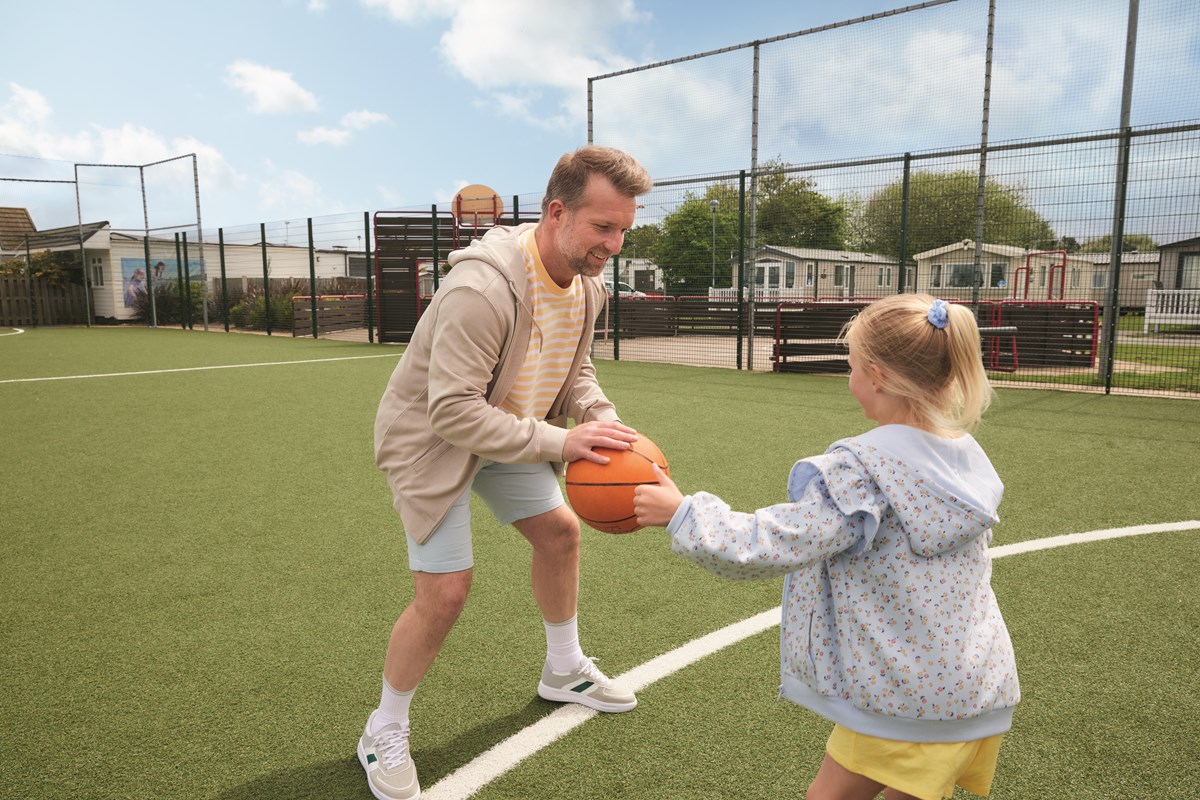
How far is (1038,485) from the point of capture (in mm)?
5621

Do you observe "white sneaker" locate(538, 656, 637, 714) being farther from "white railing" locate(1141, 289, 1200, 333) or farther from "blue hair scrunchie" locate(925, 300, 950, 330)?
"white railing" locate(1141, 289, 1200, 333)

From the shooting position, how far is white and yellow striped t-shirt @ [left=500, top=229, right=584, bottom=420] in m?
2.42

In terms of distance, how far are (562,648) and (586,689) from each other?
16 centimetres

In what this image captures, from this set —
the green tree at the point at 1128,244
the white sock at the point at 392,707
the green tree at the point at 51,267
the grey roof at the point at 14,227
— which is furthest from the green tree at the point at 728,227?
the grey roof at the point at 14,227

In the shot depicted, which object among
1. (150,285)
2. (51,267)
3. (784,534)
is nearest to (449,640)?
(784,534)

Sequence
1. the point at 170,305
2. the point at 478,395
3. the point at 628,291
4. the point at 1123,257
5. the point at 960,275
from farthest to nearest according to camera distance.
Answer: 1. the point at 170,305
2. the point at 628,291
3. the point at 960,275
4. the point at 1123,257
5. the point at 478,395

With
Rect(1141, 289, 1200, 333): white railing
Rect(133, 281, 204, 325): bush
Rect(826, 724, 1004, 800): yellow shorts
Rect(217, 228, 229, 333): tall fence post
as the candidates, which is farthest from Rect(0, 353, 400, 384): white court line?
Rect(133, 281, 204, 325): bush

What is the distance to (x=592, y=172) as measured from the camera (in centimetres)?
229

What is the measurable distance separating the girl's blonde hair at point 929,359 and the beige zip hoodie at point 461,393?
0.86 meters

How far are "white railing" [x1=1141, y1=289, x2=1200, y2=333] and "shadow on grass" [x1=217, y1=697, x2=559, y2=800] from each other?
11276 mm

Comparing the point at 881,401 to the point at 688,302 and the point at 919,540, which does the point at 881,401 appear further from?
the point at 688,302

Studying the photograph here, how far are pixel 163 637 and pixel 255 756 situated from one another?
1109mm

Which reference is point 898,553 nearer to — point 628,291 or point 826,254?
point 826,254

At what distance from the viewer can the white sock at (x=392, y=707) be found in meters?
2.46
